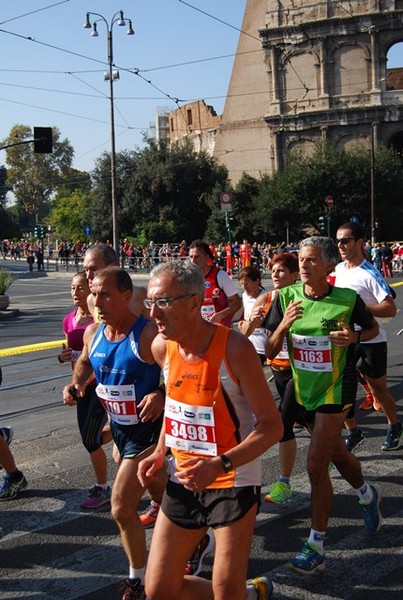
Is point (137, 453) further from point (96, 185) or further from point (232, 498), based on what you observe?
point (96, 185)

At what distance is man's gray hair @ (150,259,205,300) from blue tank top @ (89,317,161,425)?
878 millimetres

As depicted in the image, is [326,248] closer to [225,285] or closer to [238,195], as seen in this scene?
[225,285]

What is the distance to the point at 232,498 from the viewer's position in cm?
322

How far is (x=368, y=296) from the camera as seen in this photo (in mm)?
6543

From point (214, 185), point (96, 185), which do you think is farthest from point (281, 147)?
point (96, 185)

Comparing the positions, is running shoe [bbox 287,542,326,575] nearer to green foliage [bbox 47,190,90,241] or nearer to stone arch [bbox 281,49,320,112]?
stone arch [bbox 281,49,320,112]

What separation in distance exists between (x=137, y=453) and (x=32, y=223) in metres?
116

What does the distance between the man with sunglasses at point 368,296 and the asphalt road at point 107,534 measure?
0.69ft

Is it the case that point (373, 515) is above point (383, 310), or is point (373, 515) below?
below

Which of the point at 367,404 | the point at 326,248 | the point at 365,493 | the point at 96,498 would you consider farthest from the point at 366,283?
the point at 96,498

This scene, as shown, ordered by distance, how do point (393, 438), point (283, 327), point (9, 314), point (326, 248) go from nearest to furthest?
1. point (283, 327)
2. point (326, 248)
3. point (393, 438)
4. point (9, 314)

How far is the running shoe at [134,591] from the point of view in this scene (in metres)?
3.84

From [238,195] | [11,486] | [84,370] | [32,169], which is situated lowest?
[11,486]

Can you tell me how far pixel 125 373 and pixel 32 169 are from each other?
10116 cm
